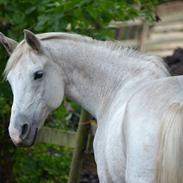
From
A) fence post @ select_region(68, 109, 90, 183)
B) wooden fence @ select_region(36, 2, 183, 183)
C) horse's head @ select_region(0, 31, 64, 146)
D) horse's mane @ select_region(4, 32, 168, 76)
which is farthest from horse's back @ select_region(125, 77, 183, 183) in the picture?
wooden fence @ select_region(36, 2, 183, 183)

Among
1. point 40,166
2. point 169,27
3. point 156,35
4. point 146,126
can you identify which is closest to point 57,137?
point 40,166

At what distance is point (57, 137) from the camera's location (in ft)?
21.4

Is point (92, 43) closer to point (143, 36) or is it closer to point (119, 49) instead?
point (119, 49)

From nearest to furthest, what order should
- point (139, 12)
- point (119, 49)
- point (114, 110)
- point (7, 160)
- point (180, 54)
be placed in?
point (114, 110)
point (119, 49)
point (139, 12)
point (7, 160)
point (180, 54)

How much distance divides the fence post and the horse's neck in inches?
45.8

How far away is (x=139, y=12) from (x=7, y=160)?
182 cm

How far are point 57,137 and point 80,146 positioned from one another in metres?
0.37

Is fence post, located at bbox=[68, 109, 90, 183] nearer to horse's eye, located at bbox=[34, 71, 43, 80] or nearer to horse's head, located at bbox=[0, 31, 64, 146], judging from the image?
horse's head, located at bbox=[0, 31, 64, 146]

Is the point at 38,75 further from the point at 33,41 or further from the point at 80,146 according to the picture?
the point at 80,146

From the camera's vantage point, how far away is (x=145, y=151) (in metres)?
3.98

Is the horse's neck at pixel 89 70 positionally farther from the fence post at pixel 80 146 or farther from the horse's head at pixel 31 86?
the fence post at pixel 80 146

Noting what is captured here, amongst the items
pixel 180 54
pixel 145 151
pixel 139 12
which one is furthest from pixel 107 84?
pixel 180 54

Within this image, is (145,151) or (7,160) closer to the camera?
(145,151)

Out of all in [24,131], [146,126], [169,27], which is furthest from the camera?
[169,27]
